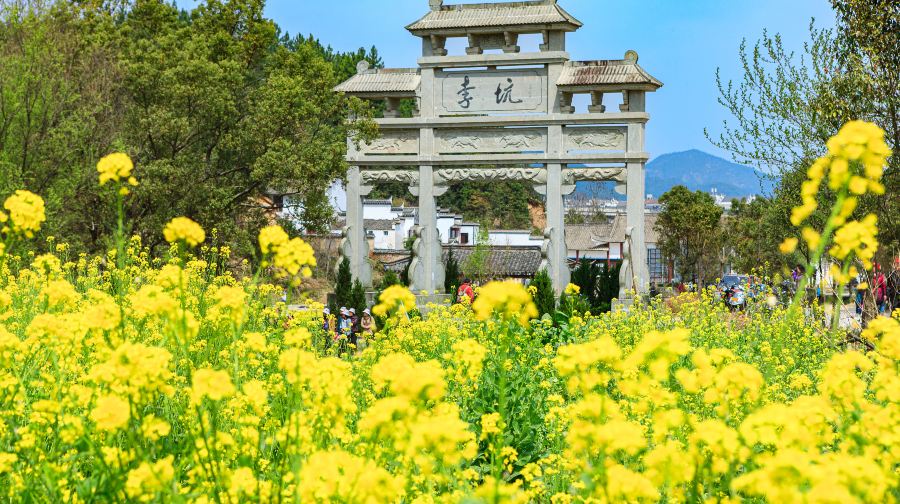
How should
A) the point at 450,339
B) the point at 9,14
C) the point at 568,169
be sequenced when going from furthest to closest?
1. the point at 9,14
2. the point at 568,169
3. the point at 450,339

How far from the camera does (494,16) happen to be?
18422 mm

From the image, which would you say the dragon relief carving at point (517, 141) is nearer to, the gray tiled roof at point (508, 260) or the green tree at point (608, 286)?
the green tree at point (608, 286)

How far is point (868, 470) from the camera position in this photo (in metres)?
1.93

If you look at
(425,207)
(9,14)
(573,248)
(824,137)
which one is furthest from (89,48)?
(573,248)

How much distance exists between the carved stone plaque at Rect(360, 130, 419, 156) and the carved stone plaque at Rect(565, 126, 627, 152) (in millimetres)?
3029

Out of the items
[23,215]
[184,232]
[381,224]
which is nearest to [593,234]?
[381,224]

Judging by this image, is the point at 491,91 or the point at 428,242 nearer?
the point at 491,91

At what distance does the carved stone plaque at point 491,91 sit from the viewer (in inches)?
725

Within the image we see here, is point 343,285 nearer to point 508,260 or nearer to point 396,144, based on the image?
point 396,144

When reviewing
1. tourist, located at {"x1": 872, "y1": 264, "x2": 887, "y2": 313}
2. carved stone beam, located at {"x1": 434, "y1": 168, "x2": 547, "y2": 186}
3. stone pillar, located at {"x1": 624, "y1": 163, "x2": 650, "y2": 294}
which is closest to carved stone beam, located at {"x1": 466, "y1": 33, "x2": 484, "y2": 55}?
carved stone beam, located at {"x1": 434, "y1": 168, "x2": 547, "y2": 186}

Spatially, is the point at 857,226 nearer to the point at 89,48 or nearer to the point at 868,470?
the point at 868,470

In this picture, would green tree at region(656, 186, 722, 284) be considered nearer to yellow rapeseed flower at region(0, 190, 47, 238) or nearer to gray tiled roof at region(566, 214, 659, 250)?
gray tiled roof at region(566, 214, 659, 250)

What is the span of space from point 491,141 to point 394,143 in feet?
6.46

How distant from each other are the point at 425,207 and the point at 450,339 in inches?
469
